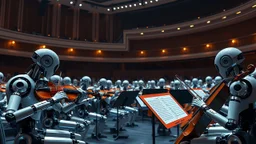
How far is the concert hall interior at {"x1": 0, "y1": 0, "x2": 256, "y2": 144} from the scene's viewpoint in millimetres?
3652

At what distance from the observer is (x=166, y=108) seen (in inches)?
143

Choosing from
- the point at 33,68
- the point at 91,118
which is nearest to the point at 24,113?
the point at 33,68

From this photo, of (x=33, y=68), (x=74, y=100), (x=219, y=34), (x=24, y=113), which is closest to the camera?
(x=24, y=113)

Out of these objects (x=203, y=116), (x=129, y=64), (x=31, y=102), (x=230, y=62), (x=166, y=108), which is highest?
(x=129, y=64)

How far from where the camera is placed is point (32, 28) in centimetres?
2870

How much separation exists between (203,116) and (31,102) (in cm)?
281

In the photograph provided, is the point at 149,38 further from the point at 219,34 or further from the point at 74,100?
the point at 74,100

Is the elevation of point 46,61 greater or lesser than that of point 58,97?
greater

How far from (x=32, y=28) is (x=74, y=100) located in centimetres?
2633

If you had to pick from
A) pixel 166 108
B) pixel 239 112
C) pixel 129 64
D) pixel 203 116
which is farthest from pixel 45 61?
pixel 129 64

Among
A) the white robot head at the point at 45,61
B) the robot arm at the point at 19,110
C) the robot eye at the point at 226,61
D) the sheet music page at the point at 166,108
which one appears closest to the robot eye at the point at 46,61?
the white robot head at the point at 45,61

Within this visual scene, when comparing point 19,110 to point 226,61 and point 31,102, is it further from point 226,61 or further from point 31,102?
point 226,61

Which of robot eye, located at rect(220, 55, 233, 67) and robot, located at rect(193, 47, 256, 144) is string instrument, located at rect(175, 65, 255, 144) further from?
robot eye, located at rect(220, 55, 233, 67)

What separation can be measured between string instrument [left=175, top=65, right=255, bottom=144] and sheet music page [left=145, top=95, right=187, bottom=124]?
225 mm
